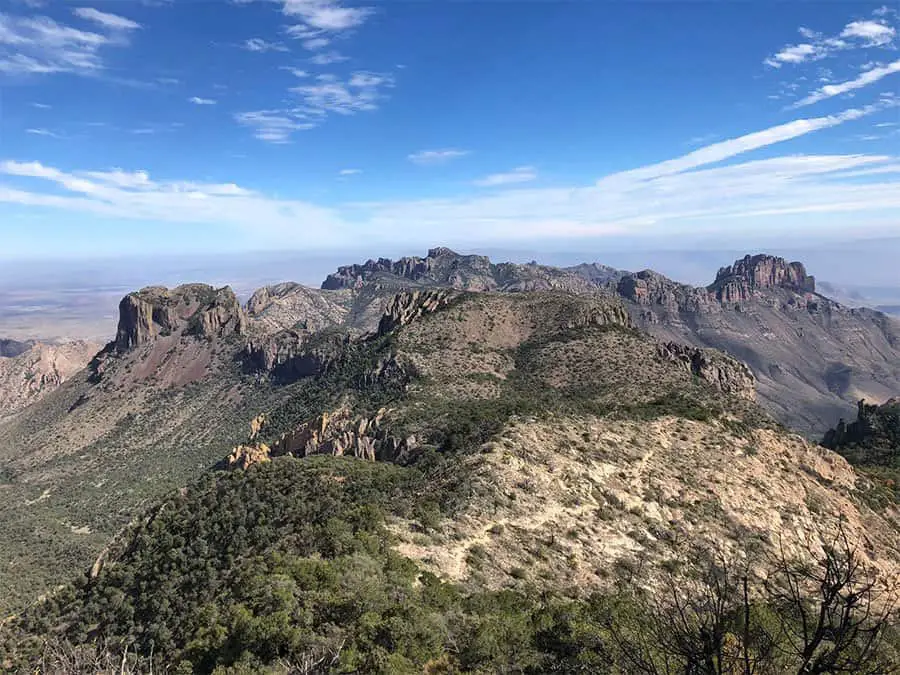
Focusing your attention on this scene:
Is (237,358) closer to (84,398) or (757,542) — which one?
(84,398)

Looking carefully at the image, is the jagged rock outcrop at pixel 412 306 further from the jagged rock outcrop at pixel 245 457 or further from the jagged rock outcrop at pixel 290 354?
the jagged rock outcrop at pixel 245 457

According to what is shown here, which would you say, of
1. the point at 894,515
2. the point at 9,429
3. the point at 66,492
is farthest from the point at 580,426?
the point at 9,429

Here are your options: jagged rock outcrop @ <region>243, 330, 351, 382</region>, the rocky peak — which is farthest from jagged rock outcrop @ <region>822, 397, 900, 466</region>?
the rocky peak

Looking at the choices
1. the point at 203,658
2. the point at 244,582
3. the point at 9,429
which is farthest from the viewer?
the point at 9,429

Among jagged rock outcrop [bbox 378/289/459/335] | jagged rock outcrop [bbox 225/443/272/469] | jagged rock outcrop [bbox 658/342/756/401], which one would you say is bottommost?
jagged rock outcrop [bbox 225/443/272/469]

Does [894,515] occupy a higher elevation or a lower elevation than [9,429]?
higher

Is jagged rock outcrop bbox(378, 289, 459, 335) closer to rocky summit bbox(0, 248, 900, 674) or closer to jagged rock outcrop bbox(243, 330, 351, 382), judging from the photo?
rocky summit bbox(0, 248, 900, 674)

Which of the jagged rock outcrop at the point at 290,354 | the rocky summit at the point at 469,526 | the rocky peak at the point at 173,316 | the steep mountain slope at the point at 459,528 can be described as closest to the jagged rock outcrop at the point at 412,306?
the rocky summit at the point at 469,526
